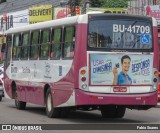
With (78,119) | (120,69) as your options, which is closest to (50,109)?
(78,119)

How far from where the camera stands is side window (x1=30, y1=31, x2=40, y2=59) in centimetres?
1991

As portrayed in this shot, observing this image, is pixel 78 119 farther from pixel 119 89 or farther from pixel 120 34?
pixel 120 34

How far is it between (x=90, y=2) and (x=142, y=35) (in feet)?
127

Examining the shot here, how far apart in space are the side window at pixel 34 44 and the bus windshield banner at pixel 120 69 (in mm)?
3846

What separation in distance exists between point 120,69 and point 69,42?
5.73 feet

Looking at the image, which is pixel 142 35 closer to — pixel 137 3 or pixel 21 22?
pixel 137 3

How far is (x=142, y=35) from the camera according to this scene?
17172mm

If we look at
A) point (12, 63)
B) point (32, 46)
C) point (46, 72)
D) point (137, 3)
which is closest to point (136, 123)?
point (46, 72)

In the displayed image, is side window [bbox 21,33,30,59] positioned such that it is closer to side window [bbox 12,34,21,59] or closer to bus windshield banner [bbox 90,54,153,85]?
side window [bbox 12,34,21,59]

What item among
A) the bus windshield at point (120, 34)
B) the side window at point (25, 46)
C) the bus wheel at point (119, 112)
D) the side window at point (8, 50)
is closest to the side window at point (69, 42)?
the bus windshield at point (120, 34)

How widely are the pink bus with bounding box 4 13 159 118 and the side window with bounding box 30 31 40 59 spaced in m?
1.49

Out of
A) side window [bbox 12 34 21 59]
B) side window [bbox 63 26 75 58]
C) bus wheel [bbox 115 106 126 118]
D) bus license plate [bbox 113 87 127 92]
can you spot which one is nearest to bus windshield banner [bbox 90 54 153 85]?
bus license plate [bbox 113 87 127 92]

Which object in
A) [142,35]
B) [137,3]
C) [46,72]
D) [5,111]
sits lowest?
[5,111]

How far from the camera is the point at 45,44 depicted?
750 inches
